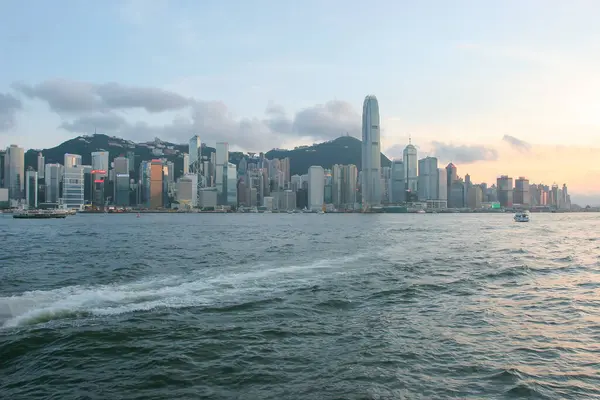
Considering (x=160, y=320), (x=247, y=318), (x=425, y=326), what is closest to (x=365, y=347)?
(x=425, y=326)

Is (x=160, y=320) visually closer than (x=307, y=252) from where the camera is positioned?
Yes

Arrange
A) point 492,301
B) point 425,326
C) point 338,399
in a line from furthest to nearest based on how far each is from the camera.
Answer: point 492,301, point 425,326, point 338,399

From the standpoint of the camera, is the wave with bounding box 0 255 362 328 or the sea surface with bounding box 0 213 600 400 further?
the wave with bounding box 0 255 362 328

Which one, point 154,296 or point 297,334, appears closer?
point 297,334

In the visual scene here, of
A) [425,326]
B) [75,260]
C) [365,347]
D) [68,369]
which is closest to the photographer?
[68,369]

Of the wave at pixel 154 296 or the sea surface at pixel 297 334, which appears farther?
the wave at pixel 154 296

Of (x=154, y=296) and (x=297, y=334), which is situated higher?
(x=154, y=296)

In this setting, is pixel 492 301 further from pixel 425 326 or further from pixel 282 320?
pixel 282 320
